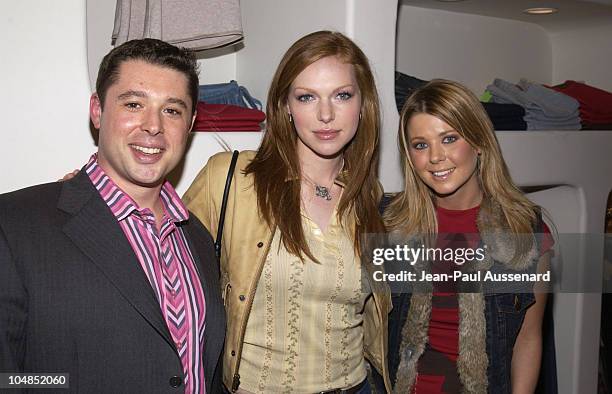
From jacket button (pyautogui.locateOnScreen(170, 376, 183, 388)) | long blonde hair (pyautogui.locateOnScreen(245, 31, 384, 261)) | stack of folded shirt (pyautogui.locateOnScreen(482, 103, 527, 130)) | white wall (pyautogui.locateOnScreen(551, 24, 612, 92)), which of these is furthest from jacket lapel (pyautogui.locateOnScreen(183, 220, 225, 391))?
white wall (pyautogui.locateOnScreen(551, 24, 612, 92))

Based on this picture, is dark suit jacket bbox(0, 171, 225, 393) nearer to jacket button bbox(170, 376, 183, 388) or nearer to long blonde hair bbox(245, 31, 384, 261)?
jacket button bbox(170, 376, 183, 388)

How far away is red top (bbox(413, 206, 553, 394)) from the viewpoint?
1.79 meters

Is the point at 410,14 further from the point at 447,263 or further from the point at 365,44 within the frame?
the point at 447,263

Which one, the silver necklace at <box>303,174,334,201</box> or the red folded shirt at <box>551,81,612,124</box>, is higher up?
the red folded shirt at <box>551,81,612,124</box>

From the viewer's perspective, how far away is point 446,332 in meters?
1.80

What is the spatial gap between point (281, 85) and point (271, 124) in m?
0.11

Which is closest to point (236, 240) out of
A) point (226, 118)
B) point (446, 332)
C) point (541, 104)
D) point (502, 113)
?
point (226, 118)

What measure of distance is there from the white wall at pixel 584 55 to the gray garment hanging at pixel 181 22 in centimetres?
196

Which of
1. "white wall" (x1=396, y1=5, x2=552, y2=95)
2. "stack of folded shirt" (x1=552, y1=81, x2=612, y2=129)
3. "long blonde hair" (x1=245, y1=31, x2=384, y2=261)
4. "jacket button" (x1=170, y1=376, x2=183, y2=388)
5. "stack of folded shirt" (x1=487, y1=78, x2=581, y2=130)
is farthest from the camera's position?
"white wall" (x1=396, y1=5, x2=552, y2=95)

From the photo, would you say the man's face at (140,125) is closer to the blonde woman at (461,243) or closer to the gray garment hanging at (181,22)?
the gray garment hanging at (181,22)

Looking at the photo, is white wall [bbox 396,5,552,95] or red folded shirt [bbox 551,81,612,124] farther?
white wall [bbox 396,5,552,95]

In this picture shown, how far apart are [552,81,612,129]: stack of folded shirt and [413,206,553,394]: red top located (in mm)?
1112

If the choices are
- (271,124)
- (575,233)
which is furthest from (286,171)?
(575,233)

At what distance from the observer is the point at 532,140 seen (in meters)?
2.46
